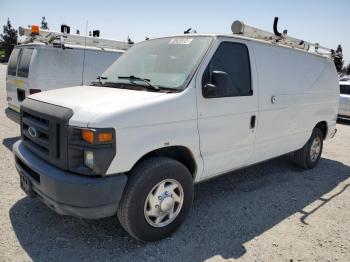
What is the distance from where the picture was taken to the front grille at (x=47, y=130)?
9.55ft

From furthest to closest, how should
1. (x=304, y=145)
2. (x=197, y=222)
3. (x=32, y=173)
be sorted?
(x=304, y=145) < (x=197, y=222) < (x=32, y=173)

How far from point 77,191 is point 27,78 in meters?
4.63

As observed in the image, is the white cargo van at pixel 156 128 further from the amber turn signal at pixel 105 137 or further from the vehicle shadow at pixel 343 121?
the vehicle shadow at pixel 343 121

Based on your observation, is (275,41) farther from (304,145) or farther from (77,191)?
(77,191)

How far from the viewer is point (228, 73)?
394 centimetres

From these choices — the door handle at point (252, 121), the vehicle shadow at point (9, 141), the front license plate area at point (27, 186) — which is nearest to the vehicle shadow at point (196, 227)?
the front license plate area at point (27, 186)

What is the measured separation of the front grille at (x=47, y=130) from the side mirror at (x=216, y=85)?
56.7 inches

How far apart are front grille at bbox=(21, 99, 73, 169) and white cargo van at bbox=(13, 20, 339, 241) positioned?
0.01 m

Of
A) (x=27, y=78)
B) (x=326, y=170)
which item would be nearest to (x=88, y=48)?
(x=27, y=78)

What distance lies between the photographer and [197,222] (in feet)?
12.7

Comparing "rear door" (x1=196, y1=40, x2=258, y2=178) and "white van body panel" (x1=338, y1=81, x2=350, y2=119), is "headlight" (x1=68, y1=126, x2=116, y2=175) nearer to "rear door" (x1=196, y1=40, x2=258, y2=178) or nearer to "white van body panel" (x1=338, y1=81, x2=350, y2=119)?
"rear door" (x1=196, y1=40, x2=258, y2=178)

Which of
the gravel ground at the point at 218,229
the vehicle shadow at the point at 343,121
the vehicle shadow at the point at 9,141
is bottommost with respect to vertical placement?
the gravel ground at the point at 218,229

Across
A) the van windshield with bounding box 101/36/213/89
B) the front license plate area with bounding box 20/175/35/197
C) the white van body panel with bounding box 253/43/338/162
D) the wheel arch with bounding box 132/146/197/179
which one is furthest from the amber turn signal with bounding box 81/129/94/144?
the white van body panel with bounding box 253/43/338/162

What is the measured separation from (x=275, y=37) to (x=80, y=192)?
158 inches
